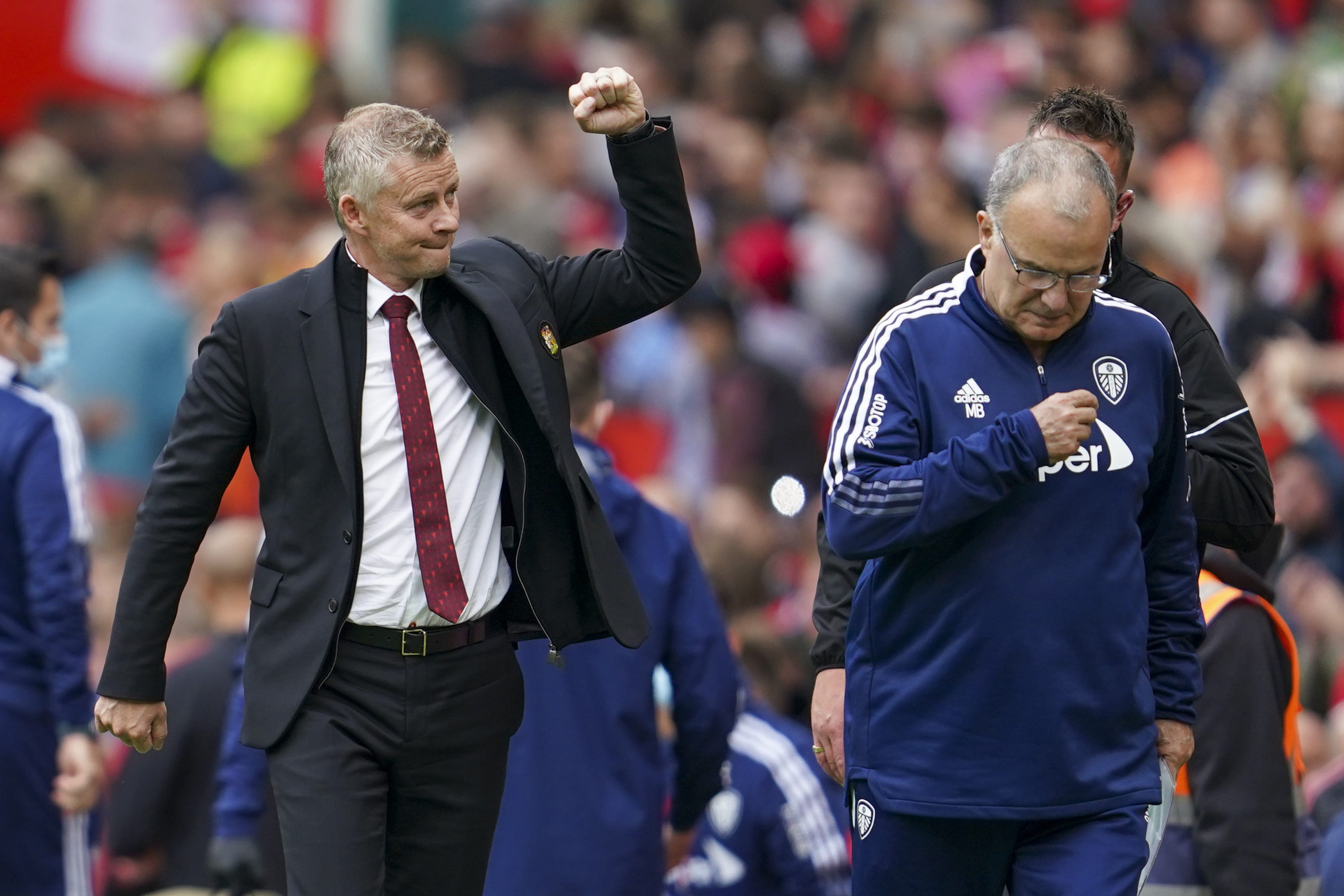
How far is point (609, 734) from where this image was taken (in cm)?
560

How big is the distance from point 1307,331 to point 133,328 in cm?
630

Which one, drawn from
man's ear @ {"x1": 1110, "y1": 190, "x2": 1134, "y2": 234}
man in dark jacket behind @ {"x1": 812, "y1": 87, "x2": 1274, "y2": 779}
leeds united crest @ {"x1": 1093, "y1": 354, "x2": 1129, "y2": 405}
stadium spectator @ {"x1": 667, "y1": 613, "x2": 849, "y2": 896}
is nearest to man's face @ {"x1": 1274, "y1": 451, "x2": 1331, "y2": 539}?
stadium spectator @ {"x1": 667, "y1": 613, "x2": 849, "y2": 896}

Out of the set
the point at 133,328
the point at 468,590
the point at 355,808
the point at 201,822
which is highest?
the point at 133,328

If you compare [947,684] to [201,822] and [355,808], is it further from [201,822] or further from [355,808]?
[201,822]

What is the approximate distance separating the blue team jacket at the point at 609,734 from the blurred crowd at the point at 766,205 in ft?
5.30

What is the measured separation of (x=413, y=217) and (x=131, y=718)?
4.35 ft

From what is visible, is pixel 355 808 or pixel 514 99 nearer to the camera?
pixel 355 808

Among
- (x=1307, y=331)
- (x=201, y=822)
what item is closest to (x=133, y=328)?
(x=201, y=822)

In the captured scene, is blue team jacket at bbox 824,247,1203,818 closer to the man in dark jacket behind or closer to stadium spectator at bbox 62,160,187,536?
the man in dark jacket behind

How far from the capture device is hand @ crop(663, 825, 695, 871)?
625 centimetres

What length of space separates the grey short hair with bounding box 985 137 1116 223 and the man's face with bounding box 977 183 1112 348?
0.01 meters

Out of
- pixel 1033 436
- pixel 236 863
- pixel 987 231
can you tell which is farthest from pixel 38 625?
pixel 1033 436

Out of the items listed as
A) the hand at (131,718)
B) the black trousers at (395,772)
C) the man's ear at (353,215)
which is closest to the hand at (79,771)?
the hand at (131,718)

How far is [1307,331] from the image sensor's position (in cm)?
955
